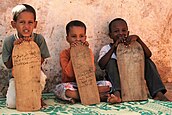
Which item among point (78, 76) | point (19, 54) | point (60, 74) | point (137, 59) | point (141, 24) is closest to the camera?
point (19, 54)

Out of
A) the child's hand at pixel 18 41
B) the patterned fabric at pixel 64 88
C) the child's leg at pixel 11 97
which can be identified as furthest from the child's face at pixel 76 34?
the child's leg at pixel 11 97

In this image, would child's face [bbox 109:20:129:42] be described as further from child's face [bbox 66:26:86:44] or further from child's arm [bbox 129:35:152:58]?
child's face [bbox 66:26:86:44]

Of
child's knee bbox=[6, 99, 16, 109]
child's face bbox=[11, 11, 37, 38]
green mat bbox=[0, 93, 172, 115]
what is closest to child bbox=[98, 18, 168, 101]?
green mat bbox=[0, 93, 172, 115]

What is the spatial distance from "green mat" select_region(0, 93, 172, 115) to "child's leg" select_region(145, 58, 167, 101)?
22 cm

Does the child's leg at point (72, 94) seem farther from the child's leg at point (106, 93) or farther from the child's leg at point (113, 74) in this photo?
the child's leg at point (113, 74)

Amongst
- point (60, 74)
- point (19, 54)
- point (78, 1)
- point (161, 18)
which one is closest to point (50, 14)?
point (78, 1)

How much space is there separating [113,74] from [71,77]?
46 centimetres

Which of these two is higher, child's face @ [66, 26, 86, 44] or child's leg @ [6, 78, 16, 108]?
child's face @ [66, 26, 86, 44]

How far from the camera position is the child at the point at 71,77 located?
427 cm

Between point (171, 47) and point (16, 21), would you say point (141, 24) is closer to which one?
point (171, 47)

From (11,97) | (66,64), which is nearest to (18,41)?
(11,97)

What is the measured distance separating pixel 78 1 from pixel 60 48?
602 mm

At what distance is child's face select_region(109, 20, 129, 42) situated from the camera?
4.79 m

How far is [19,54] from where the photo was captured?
3.92m
